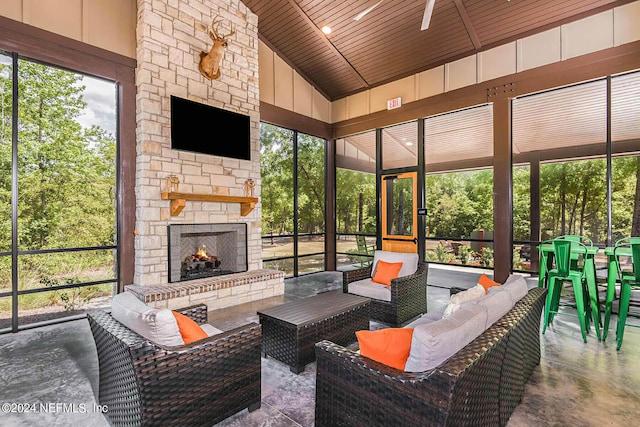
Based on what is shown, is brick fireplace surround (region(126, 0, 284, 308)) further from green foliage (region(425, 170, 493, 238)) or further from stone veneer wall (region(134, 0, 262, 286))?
green foliage (region(425, 170, 493, 238))

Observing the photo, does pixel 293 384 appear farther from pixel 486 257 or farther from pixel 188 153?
pixel 486 257

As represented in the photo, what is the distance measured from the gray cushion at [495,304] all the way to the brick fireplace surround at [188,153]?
3.59 metres

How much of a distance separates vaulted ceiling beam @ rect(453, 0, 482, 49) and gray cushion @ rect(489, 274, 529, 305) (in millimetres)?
3947

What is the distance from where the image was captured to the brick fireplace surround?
430cm

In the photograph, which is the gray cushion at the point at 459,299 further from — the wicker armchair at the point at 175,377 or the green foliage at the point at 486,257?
the green foliage at the point at 486,257

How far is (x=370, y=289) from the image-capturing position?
12.7ft

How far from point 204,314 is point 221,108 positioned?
3539mm

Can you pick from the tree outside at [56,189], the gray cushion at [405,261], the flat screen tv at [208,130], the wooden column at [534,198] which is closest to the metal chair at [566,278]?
the wooden column at [534,198]

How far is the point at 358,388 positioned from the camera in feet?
5.32

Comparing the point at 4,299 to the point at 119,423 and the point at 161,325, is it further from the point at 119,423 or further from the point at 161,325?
the point at 161,325

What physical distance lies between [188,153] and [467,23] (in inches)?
181

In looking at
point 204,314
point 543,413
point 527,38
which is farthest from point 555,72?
point 204,314

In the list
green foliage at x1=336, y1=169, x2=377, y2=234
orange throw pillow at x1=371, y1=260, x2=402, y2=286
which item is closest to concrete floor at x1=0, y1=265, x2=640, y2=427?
orange throw pillow at x1=371, y1=260, x2=402, y2=286

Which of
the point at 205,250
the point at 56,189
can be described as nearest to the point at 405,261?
the point at 205,250
